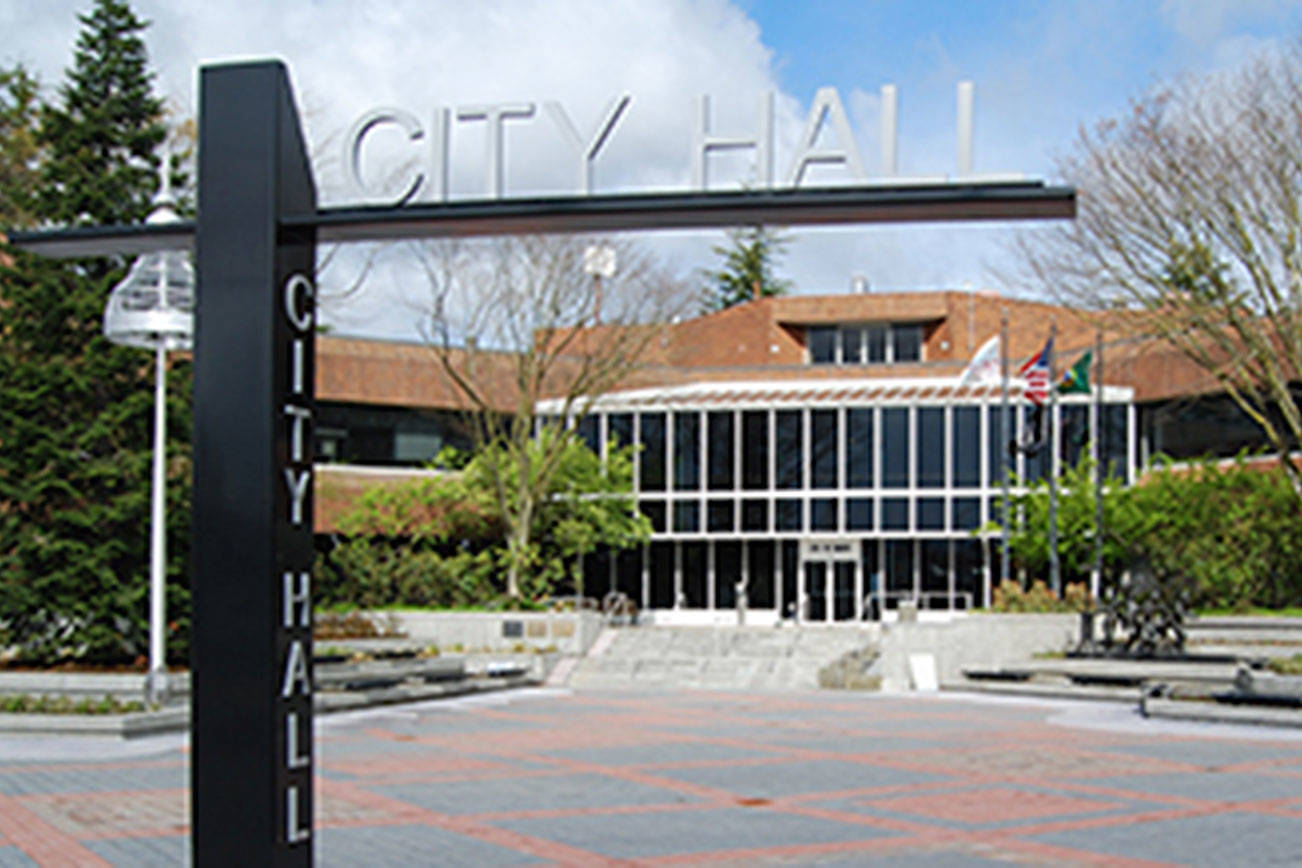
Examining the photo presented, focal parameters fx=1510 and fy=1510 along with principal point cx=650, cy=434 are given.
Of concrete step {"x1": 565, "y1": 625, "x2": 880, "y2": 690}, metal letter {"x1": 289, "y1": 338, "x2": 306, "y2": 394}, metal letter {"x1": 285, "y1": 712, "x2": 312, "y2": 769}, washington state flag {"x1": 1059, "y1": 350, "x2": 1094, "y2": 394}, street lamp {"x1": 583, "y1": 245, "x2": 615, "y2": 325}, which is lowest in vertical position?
concrete step {"x1": 565, "y1": 625, "x2": 880, "y2": 690}

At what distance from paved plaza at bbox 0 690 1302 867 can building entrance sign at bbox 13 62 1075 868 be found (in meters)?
4.14

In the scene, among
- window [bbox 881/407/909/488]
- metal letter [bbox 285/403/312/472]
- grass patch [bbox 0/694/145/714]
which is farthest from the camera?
window [bbox 881/407/909/488]

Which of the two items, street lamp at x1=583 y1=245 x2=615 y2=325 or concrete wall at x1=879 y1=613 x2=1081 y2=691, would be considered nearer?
concrete wall at x1=879 y1=613 x2=1081 y2=691

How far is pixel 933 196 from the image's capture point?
6.74 metres

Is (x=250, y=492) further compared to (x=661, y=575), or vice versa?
(x=661, y=575)

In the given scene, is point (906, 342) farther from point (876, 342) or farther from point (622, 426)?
point (622, 426)

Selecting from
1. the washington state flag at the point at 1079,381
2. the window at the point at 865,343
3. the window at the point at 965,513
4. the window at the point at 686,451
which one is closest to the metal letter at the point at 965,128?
the washington state flag at the point at 1079,381

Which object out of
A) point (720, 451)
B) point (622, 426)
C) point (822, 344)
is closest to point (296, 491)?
point (720, 451)

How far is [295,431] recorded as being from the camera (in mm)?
6879

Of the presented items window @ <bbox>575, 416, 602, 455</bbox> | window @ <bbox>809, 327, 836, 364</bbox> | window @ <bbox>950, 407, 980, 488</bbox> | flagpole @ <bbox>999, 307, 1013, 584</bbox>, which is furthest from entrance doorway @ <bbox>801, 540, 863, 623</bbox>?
window @ <bbox>809, 327, 836, 364</bbox>

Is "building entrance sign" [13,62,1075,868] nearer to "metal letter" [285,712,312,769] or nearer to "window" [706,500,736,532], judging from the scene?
"metal letter" [285,712,312,769]

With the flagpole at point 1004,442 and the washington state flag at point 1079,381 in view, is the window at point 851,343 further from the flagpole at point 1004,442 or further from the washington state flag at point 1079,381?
the washington state flag at point 1079,381

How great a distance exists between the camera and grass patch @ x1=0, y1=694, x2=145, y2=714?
66.1 ft

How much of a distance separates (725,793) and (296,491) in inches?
339
